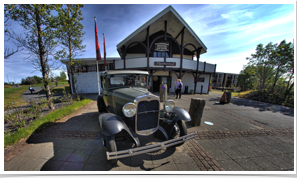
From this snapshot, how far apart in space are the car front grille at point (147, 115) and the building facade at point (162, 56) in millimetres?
8475

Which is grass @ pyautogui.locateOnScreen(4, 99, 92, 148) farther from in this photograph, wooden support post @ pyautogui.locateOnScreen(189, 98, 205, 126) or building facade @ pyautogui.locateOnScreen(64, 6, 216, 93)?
wooden support post @ pyautogui.locateOnScreen(189, 98, 205, 126)

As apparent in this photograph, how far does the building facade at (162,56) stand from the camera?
10400 millimetres

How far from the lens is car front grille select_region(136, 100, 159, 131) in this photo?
2309mm

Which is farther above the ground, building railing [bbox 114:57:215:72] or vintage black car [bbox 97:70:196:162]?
building railing [bbox 114:57:215:72]

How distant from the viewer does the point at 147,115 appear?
2.41 m

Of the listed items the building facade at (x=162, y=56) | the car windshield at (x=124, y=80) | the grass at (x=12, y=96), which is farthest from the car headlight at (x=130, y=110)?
the grass at (x=12, y=96)

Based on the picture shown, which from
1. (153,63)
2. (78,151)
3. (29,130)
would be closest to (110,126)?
(78,151)

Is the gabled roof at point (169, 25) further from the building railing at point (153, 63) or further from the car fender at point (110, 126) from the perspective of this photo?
the car fender at point (110, 126)

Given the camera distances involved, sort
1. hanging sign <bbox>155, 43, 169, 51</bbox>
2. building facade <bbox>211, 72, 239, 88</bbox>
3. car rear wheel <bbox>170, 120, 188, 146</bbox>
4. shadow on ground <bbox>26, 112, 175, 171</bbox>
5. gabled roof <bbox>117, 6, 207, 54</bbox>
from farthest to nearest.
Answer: building facade <bbox>211, 72, 239, 88</bbox> < hanging sign <bbox>155, 43, 169, 51</bbox> < gabled roof <bbox>117, 6, 207, 54</bbox> < car rear wheel <bbox>170, 120, 188, 146</bbox> < shadow on ground <bbox>26, 112, 175, 171</bbox>

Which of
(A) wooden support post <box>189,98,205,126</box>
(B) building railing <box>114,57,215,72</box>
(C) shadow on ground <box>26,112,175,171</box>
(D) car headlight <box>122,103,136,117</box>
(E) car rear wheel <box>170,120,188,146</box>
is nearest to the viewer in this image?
(C) shadow on ground <box>26,112,175,171</box>

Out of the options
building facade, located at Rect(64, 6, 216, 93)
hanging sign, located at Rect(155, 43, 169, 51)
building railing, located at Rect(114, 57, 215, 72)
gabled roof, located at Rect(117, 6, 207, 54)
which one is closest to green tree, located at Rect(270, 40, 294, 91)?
building facade, located at Rect(64, 6, 216, 93)

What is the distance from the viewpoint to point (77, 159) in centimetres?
209

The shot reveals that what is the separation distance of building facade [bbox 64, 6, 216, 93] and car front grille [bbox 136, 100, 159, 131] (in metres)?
8.48
